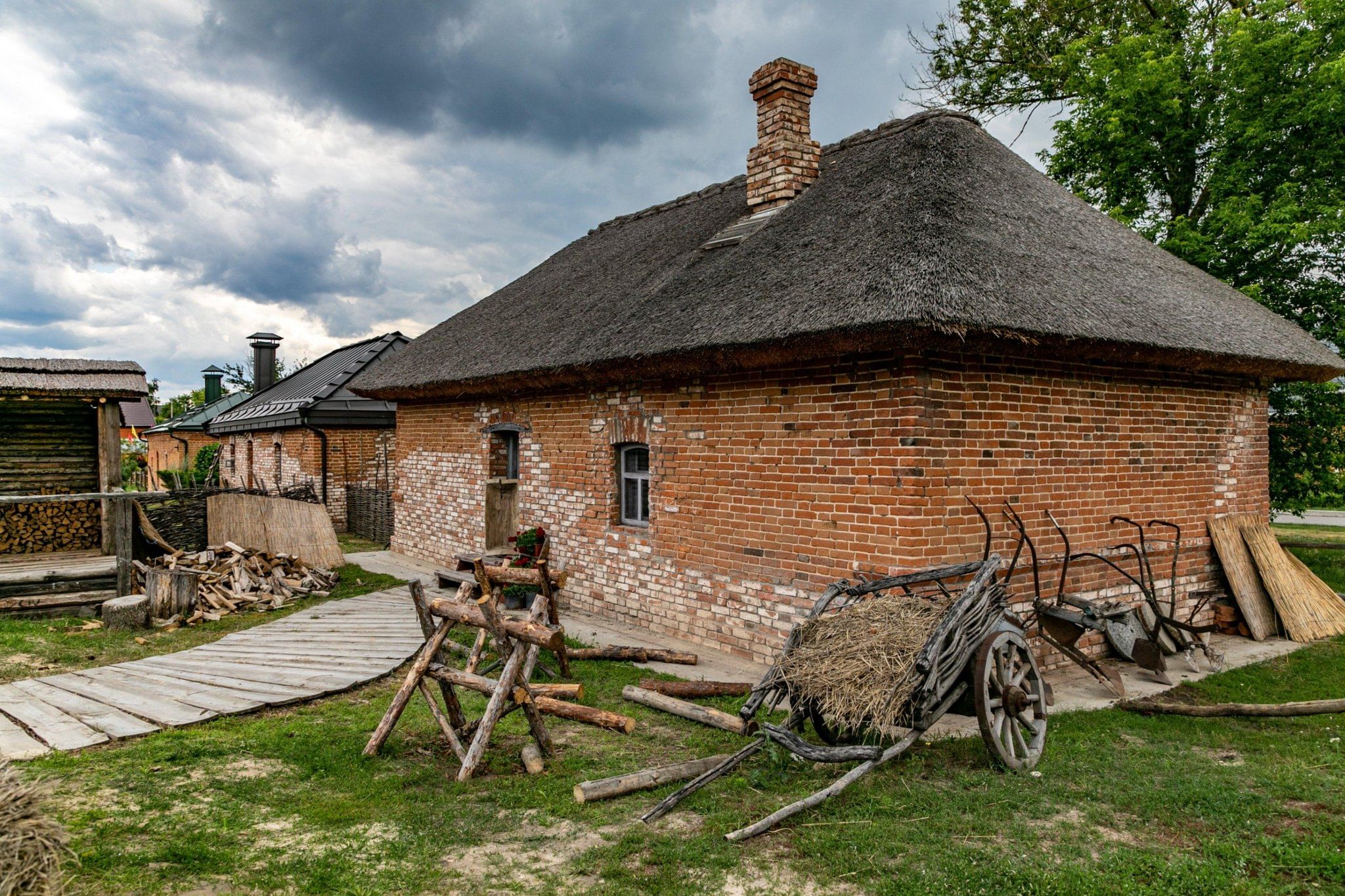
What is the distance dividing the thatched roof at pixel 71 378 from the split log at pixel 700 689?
8.08 meters

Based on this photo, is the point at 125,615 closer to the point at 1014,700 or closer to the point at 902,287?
the point at 902,287

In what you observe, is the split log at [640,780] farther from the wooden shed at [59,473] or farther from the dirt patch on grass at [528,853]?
the wooden shed at [59,473]

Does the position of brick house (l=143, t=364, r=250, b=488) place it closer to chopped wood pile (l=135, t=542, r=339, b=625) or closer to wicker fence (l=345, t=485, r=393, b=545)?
wicker fence (l=345, t=485, r=393, b=545)

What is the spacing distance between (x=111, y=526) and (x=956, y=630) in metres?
10.6

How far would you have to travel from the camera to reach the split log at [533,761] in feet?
15.0

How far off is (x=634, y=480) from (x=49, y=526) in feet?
26.0

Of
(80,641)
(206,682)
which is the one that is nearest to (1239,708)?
(206,682)

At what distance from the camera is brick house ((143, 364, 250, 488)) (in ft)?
91.4

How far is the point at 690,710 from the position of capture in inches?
214

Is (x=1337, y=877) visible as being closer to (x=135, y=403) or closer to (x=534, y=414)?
(x=534, y=414)

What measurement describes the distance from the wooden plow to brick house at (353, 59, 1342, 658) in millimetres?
1144

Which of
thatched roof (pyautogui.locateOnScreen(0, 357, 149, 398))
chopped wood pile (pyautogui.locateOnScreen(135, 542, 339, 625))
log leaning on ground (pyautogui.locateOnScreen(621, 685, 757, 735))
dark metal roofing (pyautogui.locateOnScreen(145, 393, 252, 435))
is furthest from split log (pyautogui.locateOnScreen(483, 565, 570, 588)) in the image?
dark metal roofing (pyautogui.locateOnScreen(145, 393, 252, 435))

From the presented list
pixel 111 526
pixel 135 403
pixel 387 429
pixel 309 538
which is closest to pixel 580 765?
pixel 309 538

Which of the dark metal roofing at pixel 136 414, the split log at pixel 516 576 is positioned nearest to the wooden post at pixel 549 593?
the split log at pixel 516 576
